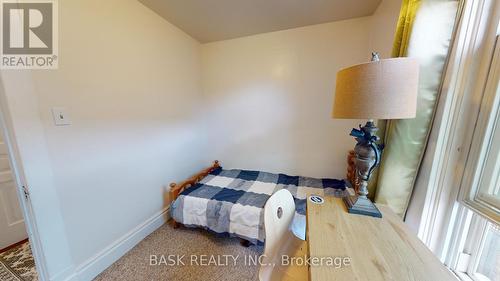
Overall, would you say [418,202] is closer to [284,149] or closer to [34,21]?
[284,149]

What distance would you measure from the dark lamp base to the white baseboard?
186 cm

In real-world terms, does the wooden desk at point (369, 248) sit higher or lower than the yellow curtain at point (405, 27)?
lower

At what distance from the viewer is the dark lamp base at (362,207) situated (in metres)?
0.90

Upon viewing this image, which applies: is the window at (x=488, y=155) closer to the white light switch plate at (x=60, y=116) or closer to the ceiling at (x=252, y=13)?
the ceiling at (x=252, y=13)

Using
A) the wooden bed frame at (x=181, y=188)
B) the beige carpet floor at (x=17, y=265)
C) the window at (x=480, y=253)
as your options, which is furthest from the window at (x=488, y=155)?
the beige carpet floor at (x=17, y=265)

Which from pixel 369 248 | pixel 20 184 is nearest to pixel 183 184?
pixel 20 184

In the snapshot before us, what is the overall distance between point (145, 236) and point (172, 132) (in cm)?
114

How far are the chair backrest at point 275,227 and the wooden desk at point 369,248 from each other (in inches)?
6.1

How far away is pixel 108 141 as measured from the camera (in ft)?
4.75

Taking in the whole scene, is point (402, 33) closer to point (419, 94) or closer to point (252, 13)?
point (419, 94)

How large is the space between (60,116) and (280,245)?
1.65 meters

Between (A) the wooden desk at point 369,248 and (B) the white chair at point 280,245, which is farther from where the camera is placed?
(B) the white chair at point 280,245

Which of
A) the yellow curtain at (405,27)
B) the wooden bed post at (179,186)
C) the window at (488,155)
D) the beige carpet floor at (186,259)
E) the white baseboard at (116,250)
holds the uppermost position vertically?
the yellow curtain at (405,27)

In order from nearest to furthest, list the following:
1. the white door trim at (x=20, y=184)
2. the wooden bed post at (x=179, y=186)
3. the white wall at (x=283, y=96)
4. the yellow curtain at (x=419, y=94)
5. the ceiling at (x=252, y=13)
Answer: the yellow curtain at (x=419, y=94), the white door trim at (x=20, y=184), the ceiling at (x=252, y=13), the wooden bed post at (x=179, y=186), the white wall at (x=283, y=96)
